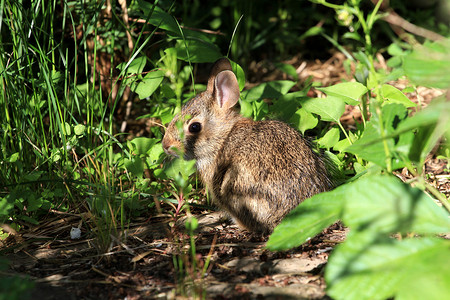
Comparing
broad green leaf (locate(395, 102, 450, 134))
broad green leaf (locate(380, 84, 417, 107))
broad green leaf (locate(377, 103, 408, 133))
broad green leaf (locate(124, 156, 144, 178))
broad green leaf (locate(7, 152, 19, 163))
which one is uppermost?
broad green leaf (locate(395, 102, 450, 134))

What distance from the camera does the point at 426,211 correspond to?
2.15 m

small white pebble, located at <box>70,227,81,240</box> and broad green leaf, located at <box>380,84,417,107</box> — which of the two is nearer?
small white pebble, located at <box>70,227,81,240</box>

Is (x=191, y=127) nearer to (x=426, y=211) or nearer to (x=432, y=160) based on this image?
(x=432, y=160)

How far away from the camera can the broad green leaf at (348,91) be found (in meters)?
3.89

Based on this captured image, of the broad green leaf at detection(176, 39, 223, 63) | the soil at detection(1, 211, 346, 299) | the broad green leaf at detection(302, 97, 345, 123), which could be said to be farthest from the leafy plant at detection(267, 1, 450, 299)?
the broad green leaf at detection(176, 39, 223, 63)

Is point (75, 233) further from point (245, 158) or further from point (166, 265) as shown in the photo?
point (245, 158)

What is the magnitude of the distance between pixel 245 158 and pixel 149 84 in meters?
1.09

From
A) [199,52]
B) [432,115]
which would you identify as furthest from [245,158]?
[432,115]

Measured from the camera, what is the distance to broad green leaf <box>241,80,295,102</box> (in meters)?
4.63

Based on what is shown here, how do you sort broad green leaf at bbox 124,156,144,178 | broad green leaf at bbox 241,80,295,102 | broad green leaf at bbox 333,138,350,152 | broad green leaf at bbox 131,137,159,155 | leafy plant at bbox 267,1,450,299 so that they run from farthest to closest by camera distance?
broad green leaf at bbox 241,80,295,102, broad green leaf at bbox 131,137,159,155, broad green leaf at bbox 333,138,350,152, broad green leaf at bbox 124,156,144,178, leafy plant at bbox 267,1,450,299

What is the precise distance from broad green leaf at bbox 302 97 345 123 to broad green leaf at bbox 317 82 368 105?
0.35 feet

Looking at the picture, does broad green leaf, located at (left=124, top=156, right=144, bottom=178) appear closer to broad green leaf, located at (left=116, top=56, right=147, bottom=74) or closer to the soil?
the soil

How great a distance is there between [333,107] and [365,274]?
2.16 m

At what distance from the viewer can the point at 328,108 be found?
4066 mm
